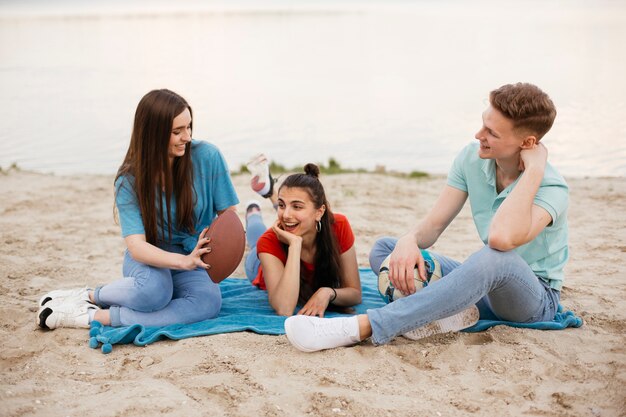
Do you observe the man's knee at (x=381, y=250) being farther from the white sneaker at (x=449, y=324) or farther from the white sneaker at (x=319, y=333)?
the white sneaker at (x=319, y=333)

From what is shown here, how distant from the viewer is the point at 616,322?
4438mm

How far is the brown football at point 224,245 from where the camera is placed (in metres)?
4.54

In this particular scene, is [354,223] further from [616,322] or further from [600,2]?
[600,2]

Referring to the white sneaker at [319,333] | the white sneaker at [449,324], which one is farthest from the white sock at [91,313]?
the white sneaker at [449,324]

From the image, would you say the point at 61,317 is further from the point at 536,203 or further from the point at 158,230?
the point at 536,203

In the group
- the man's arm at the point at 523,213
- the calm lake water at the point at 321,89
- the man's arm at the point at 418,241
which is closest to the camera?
the man's arm at the point at 523,213

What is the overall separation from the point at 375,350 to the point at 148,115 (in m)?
1.92

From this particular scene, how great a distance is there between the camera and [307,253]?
4.90 meters

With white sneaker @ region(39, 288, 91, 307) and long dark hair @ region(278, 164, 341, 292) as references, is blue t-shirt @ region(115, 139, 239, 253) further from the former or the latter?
white sneaker @ region(39, 288, 91, 307)

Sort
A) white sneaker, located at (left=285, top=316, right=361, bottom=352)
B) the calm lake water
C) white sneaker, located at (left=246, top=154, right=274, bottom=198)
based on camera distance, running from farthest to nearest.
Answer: the calm lake water < white sneaker, located at (left=246, top=154, right=274, bottom=198) < white sneaker, located at (left=285, top=316, right=361, bottom=352)

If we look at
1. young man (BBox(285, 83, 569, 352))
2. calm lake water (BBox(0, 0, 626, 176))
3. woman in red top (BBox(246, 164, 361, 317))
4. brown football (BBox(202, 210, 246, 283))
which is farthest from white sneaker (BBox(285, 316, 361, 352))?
calm lake water (BBox(0, 0, 626, 176))

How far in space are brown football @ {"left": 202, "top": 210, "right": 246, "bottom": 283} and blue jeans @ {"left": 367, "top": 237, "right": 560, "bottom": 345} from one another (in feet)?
3.53

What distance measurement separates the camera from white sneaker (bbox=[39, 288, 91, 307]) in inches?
180

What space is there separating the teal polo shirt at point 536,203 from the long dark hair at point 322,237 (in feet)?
2.70
